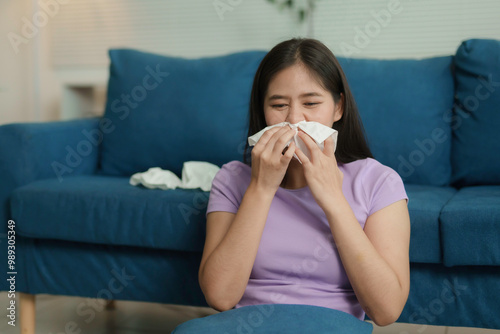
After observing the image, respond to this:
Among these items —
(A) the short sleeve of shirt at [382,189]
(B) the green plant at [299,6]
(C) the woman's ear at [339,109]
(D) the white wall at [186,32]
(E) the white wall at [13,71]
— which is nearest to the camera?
(A) the short sleeve of shirt at [382,189]

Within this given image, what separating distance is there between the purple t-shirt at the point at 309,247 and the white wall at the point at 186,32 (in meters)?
1.61

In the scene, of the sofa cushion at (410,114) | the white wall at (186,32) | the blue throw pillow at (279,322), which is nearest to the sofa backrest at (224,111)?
the sofa cushion at (410,114)

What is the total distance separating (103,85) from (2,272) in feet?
5.54

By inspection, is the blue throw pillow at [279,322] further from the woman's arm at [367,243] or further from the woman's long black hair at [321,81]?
the woman's long black hair at [321,81]

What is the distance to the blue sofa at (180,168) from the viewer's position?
1504 millimetres

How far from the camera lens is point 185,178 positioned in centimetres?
193

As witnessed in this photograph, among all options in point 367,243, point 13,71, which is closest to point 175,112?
point 367,243

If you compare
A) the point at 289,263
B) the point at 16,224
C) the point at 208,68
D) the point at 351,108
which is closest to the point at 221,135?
the point at 208,68

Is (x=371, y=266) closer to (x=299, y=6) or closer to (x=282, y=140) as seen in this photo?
(x=282, y=140)

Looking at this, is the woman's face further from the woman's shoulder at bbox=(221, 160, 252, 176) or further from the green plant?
the green plant

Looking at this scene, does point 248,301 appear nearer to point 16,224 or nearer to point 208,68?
point 16,224

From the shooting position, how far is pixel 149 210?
1.71 meters

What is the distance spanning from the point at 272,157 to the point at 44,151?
1.21 metres

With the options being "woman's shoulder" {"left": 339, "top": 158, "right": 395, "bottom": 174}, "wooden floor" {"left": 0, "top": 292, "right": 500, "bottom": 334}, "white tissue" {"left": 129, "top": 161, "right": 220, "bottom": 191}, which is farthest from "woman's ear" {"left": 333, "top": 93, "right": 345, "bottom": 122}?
"wooden floor" {"left": 0, "top": 292, "right": 500, "bottom": 334}
